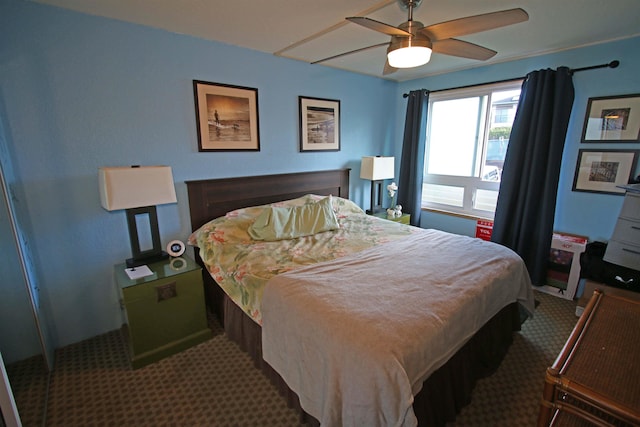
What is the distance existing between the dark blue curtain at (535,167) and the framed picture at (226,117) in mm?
2754

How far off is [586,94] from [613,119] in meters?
0.33

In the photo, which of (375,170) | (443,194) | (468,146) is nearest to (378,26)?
(375,170)

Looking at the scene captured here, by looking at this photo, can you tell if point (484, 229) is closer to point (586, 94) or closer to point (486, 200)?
point (486, 200)

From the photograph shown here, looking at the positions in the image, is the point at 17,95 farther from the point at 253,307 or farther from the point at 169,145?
the point at 253,307

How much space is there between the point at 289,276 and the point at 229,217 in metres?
1.12

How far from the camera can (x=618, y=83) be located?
2637 millimetres

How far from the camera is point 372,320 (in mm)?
1347

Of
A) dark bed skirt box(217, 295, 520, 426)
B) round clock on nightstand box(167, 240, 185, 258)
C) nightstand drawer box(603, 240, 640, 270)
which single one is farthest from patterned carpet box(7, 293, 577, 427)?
nightstand drawer box(603, 240, 640, 270)

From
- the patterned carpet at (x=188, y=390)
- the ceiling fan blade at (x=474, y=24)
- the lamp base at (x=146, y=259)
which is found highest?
the ceiling fan blade at (x=474, y=24)

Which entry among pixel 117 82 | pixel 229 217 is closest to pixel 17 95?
pixel 117 82

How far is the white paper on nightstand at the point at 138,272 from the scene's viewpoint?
6.83ft

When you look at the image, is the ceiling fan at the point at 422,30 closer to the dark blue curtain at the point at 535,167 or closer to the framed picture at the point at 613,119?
the dark blue curtain at the point at 535,167

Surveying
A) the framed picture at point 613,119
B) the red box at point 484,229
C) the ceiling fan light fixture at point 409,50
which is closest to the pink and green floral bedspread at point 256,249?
the ceiling fan light fixture at point 409,50

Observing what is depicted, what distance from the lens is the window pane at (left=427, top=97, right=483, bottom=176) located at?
3727 millimetres
